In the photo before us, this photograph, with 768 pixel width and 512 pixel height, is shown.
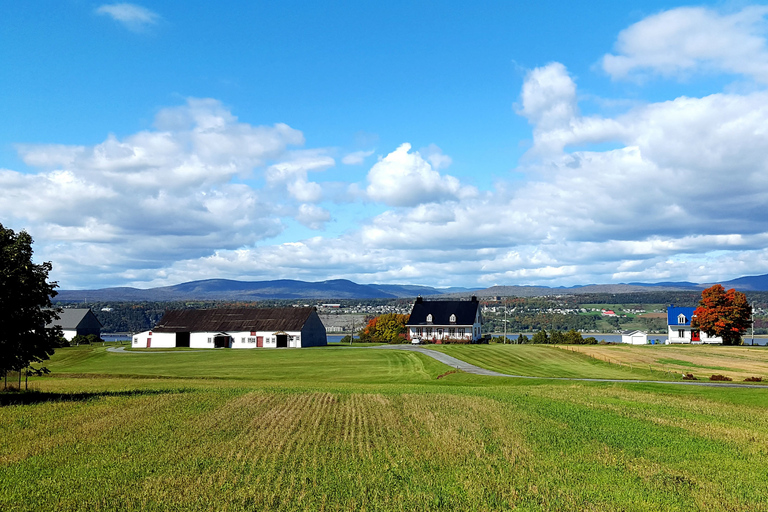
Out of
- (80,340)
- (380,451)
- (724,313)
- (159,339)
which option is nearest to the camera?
(380,451)

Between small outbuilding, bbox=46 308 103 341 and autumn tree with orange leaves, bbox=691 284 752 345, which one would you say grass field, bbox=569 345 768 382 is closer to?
autumn tree with orange leaves, bbox=691 284 752 345

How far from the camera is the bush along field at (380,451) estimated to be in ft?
45.0

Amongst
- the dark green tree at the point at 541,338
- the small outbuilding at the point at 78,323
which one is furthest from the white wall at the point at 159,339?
the dark green tree at the point at 541,338

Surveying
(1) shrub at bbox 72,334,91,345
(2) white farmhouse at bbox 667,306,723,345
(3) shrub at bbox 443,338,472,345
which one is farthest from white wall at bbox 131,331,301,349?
(2) white farmhouse at bbox 667,306,723,345

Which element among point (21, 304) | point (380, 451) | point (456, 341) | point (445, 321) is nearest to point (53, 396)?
point (21, 304)

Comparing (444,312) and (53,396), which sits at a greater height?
(444,312)

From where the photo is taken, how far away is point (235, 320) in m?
110

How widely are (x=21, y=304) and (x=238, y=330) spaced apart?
79.0m

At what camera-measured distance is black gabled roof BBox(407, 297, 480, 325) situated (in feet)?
384

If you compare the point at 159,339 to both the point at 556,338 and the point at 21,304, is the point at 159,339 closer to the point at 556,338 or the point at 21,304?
the point at 556,338

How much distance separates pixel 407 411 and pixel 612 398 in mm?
12895

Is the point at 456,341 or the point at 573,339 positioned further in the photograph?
the point at 456,341

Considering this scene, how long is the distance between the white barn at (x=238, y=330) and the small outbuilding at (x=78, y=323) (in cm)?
3643

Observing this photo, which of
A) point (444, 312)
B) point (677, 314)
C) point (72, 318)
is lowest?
point (677, 314)
